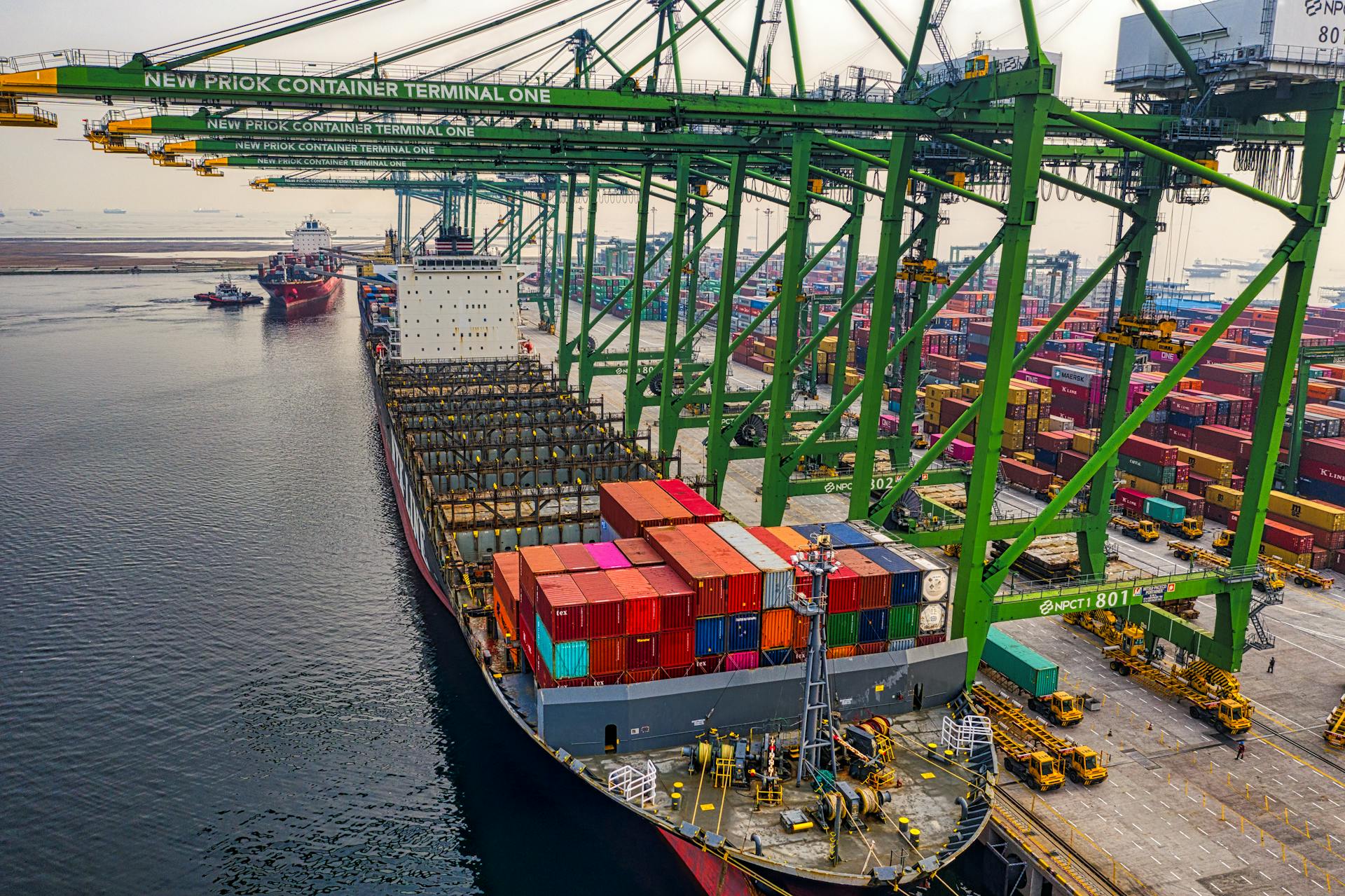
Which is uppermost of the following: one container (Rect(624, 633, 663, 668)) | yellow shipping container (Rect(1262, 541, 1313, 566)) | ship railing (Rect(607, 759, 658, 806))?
one container (Rect(624, 633, 663, 668))

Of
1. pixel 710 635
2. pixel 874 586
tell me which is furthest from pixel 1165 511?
pixel 710 635

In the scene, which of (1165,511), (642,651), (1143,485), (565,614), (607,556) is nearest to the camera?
(565,614)

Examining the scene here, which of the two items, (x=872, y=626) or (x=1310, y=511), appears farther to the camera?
(x=1310, y=511)

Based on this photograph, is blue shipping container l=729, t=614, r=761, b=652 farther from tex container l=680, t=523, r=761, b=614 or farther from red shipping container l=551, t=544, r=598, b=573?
red shipping container l=551, t=544, r=598, b=573

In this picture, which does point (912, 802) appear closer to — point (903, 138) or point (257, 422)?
point (903, 138)

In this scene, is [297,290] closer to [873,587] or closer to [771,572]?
[771,572]

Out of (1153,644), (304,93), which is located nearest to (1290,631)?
(1153,644)

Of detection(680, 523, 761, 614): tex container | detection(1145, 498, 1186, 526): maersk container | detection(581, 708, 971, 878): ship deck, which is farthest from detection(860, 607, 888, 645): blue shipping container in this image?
detection(1145, 498, 1186, 526): maersk container
